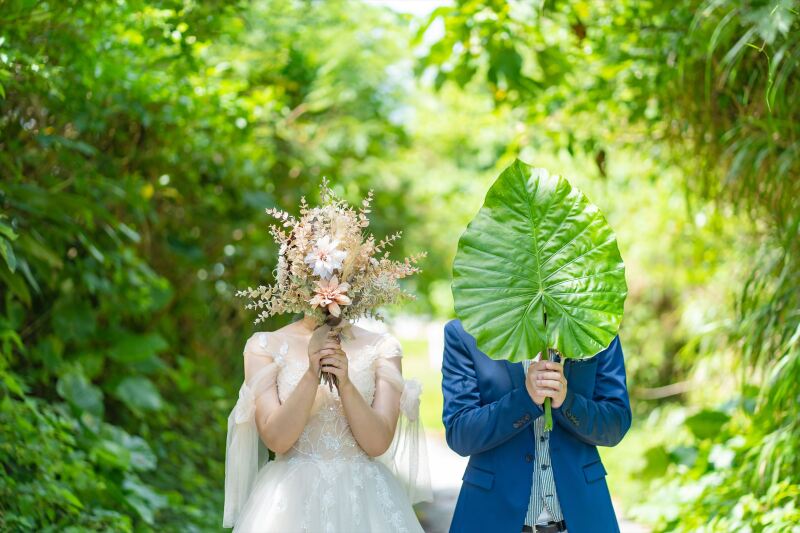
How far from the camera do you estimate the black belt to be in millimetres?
2875

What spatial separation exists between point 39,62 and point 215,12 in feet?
3.60

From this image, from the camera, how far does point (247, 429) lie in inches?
125

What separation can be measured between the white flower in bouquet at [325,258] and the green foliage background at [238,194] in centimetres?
160

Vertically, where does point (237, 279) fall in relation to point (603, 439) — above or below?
above

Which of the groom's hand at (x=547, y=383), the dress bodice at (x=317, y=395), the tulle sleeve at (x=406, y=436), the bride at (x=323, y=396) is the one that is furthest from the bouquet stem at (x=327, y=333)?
the groom's hand at (x=547, y=383)

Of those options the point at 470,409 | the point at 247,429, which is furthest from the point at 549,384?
the point at 247,429

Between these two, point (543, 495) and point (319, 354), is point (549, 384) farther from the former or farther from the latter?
point (319, 354)

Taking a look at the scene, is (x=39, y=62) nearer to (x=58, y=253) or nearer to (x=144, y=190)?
(x=58, y=253)

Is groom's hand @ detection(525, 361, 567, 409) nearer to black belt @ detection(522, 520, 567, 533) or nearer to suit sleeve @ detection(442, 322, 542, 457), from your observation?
suit sleeve @ detection(442, 322, 542, 457)

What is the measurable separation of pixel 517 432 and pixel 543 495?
0.73ft

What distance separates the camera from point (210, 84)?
653cm

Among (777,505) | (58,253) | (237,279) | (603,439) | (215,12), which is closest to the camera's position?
(603,439)

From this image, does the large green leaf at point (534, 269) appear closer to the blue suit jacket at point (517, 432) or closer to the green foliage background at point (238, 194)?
the blue suit jacket at point (517, 432)

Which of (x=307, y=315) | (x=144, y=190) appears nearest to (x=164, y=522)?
(x=144, y=190)
